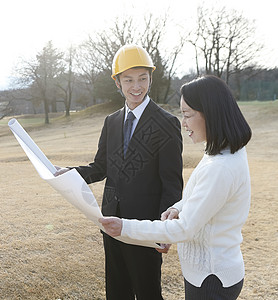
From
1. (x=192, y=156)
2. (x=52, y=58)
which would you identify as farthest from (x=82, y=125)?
(x=192, y=156)

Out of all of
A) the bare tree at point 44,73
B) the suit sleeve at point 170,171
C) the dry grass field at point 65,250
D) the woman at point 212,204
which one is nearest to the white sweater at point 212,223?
the woman at point 212,204

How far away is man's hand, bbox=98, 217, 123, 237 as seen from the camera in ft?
4.74

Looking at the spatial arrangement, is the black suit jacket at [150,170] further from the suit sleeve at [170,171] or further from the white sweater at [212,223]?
the white sweater at [212,223]

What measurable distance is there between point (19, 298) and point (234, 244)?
7.25 ft

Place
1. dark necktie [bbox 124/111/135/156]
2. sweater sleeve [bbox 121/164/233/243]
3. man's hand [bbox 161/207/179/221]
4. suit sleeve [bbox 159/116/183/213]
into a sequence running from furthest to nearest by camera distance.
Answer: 1. dark necktie [bbox 124/111/135/156]
2. suit sleeve [bbox 159/116/183/213]
3. man's hand [bbox 161/207/179/221]
4. sweater sleeve [bbox 121/164/233/243]

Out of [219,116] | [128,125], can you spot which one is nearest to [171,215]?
[219,116]

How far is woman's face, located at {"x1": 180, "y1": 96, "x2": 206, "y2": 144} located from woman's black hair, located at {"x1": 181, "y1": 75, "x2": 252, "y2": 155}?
0.03 m

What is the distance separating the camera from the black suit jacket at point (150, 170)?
6.92 feet

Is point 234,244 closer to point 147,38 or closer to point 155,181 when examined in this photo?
point 155,181

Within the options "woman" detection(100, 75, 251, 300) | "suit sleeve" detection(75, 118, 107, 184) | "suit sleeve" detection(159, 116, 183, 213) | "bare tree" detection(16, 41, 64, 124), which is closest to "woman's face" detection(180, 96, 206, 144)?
"woman" detection(100, 75, 251, 300)

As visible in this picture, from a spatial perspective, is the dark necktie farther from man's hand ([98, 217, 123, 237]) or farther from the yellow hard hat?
man's hand ([98, 217, 123, 237])

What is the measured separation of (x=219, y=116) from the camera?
4.46 ft

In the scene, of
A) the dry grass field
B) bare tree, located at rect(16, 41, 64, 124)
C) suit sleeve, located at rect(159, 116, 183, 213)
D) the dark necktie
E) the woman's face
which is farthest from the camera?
bare tree, located at rect(16, 41, 64, 124)

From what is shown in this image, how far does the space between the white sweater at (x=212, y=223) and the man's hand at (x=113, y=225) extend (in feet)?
0.06
